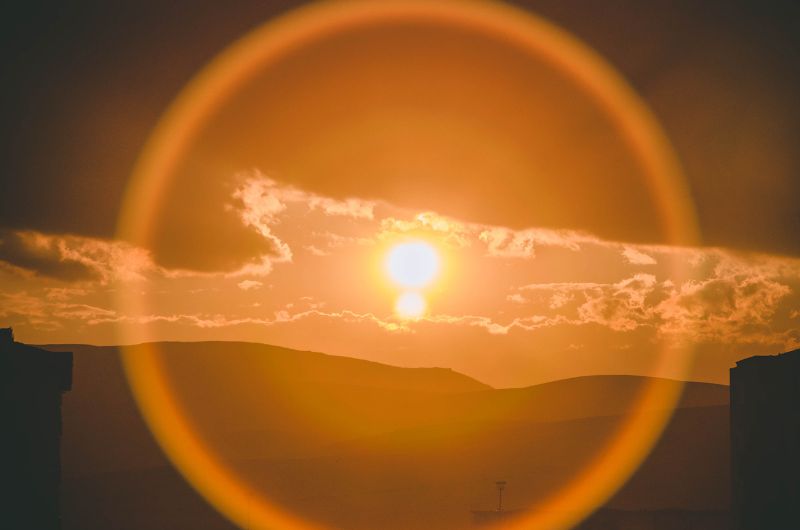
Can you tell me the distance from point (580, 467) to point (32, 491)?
92276 mm

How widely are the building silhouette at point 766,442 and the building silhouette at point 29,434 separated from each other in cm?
2424

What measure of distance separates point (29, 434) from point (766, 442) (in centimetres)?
2527

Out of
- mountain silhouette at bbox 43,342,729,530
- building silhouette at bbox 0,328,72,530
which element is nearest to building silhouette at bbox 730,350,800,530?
building silhouette at bbox 0,328,72,530

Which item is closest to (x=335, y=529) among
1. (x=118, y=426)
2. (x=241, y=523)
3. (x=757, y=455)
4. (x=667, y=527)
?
(x=241, y=523)

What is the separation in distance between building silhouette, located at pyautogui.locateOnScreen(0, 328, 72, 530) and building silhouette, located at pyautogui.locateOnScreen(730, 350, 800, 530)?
2424cm

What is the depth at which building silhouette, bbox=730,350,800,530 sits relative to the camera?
31297mm

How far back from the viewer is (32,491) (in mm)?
27906

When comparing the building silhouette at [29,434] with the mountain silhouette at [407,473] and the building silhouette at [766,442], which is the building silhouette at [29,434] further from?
the mountain silhouette at [407,473]

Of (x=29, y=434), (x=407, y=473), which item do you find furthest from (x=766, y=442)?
(x=407, y=473)

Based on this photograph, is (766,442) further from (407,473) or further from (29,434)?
(407,473)

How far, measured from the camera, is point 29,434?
27781 millimetres

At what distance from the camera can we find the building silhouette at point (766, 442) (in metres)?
31.3

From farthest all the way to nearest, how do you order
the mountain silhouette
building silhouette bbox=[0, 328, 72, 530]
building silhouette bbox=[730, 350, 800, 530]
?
the mountain silhouette, building silhouette bbox=[730, 350, 800, 530], building silhouette bbox=[0, 328, 72, 530]

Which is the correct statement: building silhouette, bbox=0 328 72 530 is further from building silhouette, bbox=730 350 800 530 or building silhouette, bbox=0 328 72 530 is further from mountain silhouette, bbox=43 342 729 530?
mountain silhouette, bbox=43 342 729 530
